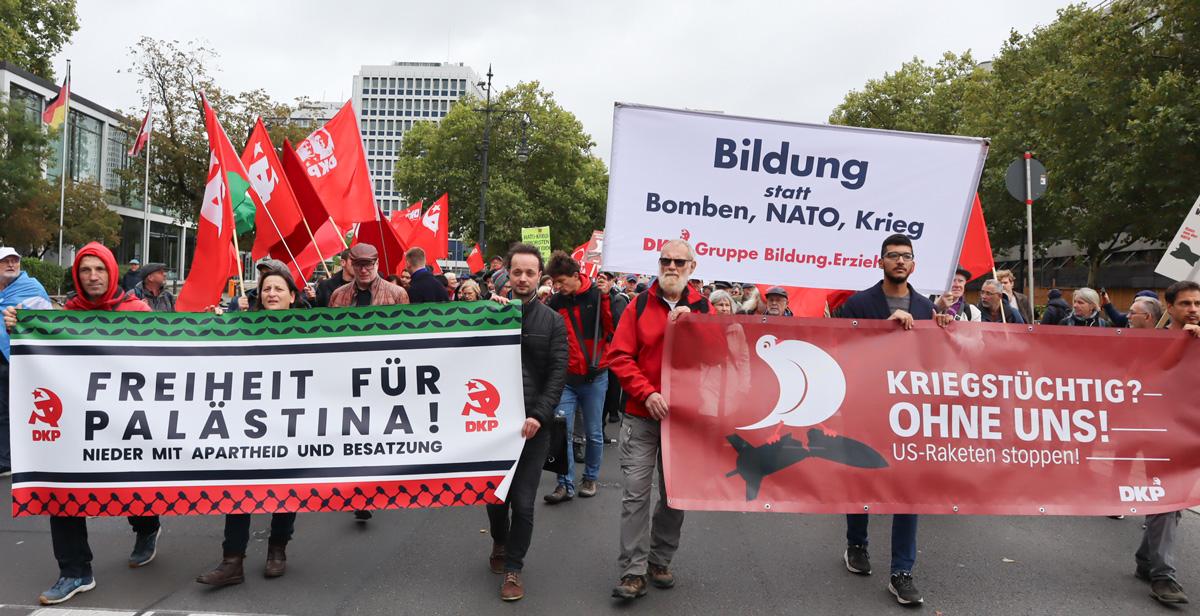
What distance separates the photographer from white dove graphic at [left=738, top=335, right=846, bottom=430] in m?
4.52

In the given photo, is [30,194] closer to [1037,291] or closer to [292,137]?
[292,137]

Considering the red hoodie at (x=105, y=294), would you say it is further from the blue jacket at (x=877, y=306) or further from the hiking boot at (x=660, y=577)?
the blue jacket at (x=877, y=306)

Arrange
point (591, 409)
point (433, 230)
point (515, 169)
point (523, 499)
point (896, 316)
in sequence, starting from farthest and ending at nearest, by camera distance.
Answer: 1. point (515, 169)
2. point (433, 230)
3. point (591, 409)
4. point (896, 316)
5. point (523, 499)

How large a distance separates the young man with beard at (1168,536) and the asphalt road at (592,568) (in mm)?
97

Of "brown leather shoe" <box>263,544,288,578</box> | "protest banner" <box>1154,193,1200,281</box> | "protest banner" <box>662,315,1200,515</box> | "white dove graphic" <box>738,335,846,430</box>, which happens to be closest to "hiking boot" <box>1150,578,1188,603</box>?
"protest banner" <box>662,315,1200,515</box>

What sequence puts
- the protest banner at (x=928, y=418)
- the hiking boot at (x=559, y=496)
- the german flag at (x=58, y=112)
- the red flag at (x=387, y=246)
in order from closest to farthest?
1. the protest banner at (x=928, y=418)
2. the hiking boot at (x=559, y=496)
3. the red flag at (x=387, y=246)
4. the german flag at (x=58, y=112)

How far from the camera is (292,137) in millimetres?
31297

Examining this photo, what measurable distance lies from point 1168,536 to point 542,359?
11.3 ft

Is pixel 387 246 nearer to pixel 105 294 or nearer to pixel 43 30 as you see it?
pixel 105 294

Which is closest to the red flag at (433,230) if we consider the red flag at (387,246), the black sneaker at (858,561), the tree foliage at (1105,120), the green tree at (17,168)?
the red flag at (387,246)

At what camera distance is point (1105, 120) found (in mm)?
22906

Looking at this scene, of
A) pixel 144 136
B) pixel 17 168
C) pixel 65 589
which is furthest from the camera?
pixel 144 136

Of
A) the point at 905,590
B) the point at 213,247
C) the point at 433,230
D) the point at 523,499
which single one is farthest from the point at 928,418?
the point at 433,230

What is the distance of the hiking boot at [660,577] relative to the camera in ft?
14.9
